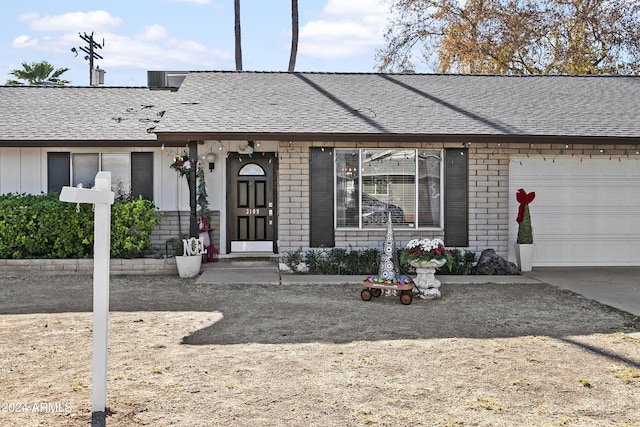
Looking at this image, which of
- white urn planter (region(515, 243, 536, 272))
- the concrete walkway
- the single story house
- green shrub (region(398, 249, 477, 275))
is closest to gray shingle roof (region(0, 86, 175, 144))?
the single story house

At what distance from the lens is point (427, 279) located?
880cm

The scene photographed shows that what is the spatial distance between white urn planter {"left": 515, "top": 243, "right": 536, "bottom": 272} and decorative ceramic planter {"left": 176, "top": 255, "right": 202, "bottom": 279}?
605 centimetres

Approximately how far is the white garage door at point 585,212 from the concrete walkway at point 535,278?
36 centimetres

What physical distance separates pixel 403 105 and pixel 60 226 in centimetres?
716

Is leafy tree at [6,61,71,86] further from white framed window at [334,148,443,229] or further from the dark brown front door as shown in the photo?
white framed window at [334,148,443,229]

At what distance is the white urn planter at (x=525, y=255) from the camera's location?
441 inches

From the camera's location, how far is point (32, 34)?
91.0ft

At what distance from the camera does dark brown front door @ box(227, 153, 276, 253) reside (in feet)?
41.8

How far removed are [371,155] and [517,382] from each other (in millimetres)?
6924

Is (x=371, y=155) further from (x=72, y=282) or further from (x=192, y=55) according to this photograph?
(x=192, y=55)

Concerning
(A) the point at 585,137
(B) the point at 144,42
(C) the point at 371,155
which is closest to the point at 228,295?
(C) the point at 371,155

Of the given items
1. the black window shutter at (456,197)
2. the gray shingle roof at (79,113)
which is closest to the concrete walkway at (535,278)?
the black window shutter at (456,197)

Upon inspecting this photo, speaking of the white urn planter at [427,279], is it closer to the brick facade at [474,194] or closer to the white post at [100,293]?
the brick facade at [474,194]

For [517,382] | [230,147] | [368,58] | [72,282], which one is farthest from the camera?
[368,58]
